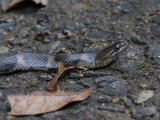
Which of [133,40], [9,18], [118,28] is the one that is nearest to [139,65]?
[133,40]

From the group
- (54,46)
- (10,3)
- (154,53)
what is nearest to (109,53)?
(154,53)

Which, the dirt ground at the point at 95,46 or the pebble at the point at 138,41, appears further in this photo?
the pebble at the point at 138,41

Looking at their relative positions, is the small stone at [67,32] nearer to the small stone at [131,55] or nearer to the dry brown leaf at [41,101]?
the small stone at [131,55]

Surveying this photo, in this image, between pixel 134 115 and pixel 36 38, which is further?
pixel 36 38

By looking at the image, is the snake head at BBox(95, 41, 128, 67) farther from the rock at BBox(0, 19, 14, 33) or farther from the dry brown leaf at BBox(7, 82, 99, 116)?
the rock at BBox(0, 19, 14, 33)

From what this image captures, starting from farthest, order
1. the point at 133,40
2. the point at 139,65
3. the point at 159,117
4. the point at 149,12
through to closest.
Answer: the point at 149,12, the point at 133,40, the point at 139,65, the point at 159,117

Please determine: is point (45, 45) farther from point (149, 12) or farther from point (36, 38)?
point (149, 12)

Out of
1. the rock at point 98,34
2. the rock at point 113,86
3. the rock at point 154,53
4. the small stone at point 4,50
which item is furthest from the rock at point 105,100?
the small stone at point 4,50
